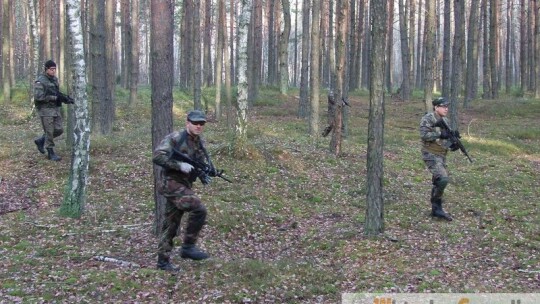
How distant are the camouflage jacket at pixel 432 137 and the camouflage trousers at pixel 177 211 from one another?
4929 millimetres

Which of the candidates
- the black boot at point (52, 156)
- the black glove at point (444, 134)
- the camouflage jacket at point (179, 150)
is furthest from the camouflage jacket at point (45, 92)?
the black glove at point (444, 134)

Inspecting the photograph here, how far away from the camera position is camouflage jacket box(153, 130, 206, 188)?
684 centimetres

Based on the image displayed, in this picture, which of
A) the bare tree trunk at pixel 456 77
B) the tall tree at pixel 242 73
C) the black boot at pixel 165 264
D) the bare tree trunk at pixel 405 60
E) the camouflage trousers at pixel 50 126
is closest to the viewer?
the black boot at pixel 165 264

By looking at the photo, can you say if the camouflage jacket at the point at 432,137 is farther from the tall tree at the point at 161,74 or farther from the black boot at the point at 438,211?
the tall tree at the point at 161,74

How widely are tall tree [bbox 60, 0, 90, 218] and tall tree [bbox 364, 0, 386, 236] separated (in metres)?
4.93

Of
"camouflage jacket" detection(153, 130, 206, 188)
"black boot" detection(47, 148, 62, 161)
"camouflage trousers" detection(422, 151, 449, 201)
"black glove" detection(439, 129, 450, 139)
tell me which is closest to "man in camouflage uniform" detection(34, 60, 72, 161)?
"black boot" detection(47, 148, 62, 161)

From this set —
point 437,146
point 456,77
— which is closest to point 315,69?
point 456,77

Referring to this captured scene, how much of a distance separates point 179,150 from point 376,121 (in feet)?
11.1

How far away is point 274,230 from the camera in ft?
31.4

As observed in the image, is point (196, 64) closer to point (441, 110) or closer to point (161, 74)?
point (441, 110)

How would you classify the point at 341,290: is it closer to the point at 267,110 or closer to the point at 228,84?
the point at 228,84

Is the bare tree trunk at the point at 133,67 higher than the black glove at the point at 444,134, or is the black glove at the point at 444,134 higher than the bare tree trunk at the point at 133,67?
the bare tree trunk at the point at 133,67

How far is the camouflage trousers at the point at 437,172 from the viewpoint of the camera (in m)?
10.1

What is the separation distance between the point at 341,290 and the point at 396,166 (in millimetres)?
8648
